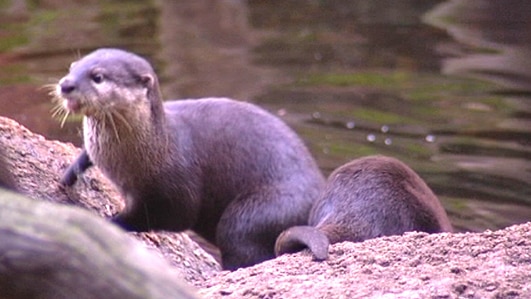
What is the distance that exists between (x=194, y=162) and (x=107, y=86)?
0.60 m

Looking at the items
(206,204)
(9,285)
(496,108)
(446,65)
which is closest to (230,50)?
(446,65)

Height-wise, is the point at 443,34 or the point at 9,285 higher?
the point at 9,285

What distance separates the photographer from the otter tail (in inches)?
161

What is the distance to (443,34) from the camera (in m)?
12.2

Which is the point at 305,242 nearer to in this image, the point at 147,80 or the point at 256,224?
the point at 256,224

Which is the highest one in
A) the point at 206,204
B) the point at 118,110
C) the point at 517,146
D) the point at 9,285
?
the point at 9,285

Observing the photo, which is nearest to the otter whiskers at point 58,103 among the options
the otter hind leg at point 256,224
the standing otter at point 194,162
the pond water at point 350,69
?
the standing otter at point 194,162

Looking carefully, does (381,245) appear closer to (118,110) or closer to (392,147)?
(118,110)

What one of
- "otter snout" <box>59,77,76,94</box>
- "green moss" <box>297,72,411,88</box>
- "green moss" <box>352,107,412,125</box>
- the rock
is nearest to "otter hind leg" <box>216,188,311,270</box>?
the rock

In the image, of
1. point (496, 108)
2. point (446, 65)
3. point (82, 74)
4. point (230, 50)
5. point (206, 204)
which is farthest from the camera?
point (230, 50)

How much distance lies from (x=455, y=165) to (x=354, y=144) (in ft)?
2.67

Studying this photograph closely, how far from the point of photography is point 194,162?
17.3ft

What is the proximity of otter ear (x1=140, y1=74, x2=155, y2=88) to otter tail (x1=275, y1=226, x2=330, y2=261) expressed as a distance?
3.43ft

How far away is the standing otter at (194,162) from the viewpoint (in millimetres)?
5059
